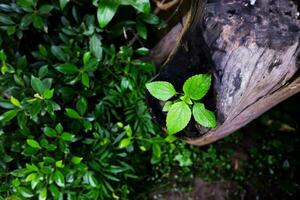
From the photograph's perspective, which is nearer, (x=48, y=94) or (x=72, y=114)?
(x=48, y=94)

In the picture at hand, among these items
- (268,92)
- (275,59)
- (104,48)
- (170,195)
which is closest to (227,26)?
(275,59)

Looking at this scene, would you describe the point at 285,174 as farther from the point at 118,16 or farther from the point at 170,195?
the point at 118,16

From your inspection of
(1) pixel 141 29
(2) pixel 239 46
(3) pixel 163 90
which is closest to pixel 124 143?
(1) pixel 141 29

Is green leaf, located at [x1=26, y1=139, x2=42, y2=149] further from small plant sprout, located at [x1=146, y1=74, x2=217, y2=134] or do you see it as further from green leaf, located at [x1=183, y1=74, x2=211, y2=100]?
green leaf, located at [x1=183, y1=74, x2=211, y2=100]

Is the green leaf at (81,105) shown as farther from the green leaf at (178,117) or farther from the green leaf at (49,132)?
the green leaf at (178,117)

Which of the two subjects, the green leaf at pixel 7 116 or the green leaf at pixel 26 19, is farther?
→ the green leaf at pixel 26 19

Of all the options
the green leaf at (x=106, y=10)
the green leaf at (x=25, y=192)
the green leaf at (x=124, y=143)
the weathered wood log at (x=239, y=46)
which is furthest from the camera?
the green leaf at (x=124, y=143)

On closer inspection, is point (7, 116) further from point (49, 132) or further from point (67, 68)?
point (67, 68)

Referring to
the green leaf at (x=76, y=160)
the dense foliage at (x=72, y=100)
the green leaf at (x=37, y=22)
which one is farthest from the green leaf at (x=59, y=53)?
the green leaf at (x=76, y=160)
